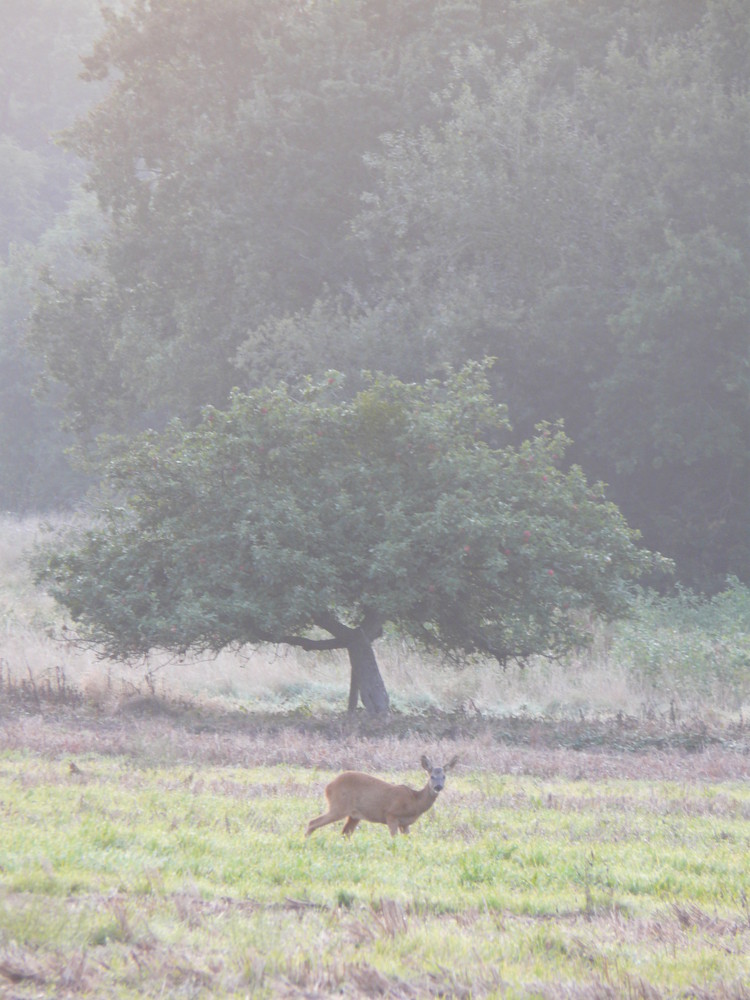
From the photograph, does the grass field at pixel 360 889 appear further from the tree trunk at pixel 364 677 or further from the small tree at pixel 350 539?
the tree trunk at pixel 364 677

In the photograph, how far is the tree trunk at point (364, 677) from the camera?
17.1 meters

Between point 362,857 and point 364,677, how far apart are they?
985 cm

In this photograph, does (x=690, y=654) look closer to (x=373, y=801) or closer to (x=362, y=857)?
(x=373, y=801)

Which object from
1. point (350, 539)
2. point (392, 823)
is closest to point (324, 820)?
point (392, 823)

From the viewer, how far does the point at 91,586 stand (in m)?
16.1

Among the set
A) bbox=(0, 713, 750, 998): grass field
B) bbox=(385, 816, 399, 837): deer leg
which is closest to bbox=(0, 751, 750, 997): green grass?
bbox=(0, 713, 750, 998): grass field

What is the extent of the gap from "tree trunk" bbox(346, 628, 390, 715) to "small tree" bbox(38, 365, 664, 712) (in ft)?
0.09

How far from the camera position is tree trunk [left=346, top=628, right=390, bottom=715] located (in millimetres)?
17109

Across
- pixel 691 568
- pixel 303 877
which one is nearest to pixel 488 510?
pixel 303 877

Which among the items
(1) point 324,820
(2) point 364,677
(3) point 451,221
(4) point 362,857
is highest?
(3) point 451,221

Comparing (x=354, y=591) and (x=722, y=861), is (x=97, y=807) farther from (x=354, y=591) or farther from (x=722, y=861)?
(x=354, y=591)

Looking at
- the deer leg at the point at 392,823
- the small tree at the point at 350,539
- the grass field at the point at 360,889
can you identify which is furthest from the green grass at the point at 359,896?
the small tree at the point at 350,539

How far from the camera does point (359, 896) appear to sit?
632 cm

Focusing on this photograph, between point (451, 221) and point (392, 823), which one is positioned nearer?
point (392, 823)
